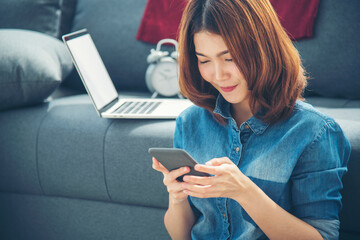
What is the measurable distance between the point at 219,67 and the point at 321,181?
31cm

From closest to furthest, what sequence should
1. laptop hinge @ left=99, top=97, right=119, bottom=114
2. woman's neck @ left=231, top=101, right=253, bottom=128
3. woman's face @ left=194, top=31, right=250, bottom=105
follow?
1. woman's face @ left=194, top=31, right=250, bottom=105
2. woman's neck @ left=231, top=101, right=253, bottom=128
3. laptop hinge @ left=99, top=97, right=119, bottom=114

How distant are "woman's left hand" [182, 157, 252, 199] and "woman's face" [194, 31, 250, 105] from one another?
20 centimetres

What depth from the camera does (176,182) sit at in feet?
2.70

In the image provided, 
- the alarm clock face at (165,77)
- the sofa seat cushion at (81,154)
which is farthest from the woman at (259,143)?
the alarm clock face at (165,77)

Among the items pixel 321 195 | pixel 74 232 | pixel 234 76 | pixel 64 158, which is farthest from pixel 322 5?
pixel 74 232

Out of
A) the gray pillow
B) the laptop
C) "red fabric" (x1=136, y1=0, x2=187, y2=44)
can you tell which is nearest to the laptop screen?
the laptop

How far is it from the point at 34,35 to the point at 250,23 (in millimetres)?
1097

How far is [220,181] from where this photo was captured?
0.73m

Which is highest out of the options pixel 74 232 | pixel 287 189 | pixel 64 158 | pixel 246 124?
pixel 246 124

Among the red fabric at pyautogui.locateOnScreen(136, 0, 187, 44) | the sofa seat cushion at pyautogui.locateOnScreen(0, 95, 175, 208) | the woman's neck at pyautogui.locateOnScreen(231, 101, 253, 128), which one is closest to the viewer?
the woman's neck at pyautogui.locateOnScreen(231, 101, 253, 128)

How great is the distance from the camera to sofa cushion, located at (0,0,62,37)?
69.9 inches

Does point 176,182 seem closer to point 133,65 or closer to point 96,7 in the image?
point 133,65

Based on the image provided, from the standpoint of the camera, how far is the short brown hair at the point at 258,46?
81 centimetres

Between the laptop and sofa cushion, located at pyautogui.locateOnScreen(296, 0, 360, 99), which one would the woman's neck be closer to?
the laptop
